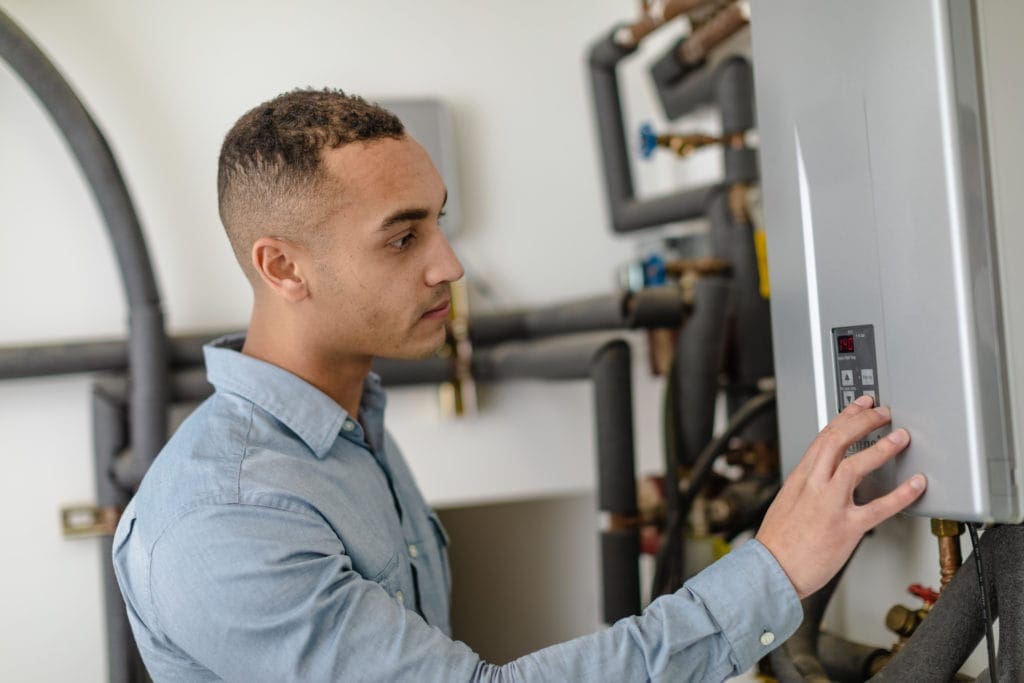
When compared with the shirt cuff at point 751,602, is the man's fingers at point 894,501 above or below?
above

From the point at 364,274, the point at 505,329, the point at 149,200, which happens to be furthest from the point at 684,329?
the point at 149,200

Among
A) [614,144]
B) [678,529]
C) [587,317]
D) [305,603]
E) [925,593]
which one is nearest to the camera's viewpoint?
[305,603]

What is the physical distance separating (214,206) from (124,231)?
7.4 inches

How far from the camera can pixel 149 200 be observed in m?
1.44

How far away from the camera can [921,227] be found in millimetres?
698

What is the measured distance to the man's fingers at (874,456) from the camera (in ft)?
2.32

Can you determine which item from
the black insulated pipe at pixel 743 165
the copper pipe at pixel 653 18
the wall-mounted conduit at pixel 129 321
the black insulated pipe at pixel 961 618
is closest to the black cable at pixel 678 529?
the black insulated pipe at pixel 743 165

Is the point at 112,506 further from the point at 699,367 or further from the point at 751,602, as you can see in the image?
the point at 751,602

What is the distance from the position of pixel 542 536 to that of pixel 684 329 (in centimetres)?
57

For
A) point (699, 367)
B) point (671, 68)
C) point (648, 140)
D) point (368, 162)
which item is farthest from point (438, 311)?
point (671, 68)

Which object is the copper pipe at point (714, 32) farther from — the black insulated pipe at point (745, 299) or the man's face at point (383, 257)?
the man's face at point (383, 257)

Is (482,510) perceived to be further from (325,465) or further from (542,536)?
(325,465)

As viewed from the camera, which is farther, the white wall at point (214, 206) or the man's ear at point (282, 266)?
the white wall at point (214, 206)

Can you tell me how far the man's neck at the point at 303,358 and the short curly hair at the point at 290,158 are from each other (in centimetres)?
8
